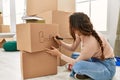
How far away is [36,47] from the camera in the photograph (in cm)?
210

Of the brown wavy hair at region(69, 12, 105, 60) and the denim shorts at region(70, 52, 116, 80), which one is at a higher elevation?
the brown wavy hair at region(69, 12, 105, 60)

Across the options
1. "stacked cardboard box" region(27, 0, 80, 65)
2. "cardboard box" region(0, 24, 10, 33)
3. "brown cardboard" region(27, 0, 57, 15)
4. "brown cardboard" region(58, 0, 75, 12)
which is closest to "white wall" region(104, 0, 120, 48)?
"brown cardboard" region(58, 0, 75, 12)

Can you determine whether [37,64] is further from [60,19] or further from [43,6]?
[43,6]

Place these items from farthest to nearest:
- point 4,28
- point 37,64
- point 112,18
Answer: point 4,28, point 112,18, point 37,64

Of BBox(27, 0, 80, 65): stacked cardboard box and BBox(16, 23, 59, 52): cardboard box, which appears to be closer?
BBox(16, 23, 59, 52): cardboard box

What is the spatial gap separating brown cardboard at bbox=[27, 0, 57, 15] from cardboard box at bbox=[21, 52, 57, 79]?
960 mm

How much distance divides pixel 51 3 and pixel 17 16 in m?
3.33

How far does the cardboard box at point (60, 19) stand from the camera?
269 centimetres

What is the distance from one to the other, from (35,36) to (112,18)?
6.29 feet

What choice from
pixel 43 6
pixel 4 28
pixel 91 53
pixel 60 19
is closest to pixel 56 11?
pixel 60 19

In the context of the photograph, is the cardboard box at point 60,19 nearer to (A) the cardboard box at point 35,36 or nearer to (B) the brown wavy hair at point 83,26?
(A) the cardboard box at point 35,36

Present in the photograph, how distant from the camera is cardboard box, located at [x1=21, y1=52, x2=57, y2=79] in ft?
6.95

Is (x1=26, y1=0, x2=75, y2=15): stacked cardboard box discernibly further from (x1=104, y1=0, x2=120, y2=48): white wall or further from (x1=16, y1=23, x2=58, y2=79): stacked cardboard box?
(x1=104, y1=0, x2=120, y2=48): white wall

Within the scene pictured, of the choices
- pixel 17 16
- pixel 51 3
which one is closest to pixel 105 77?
pixel 51 3
